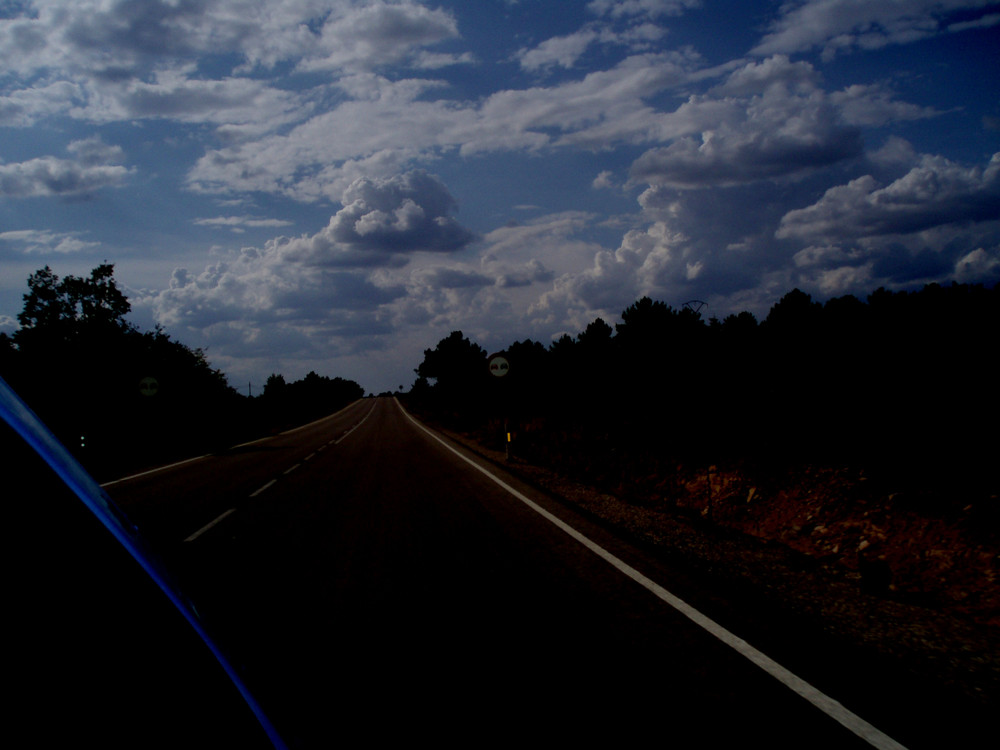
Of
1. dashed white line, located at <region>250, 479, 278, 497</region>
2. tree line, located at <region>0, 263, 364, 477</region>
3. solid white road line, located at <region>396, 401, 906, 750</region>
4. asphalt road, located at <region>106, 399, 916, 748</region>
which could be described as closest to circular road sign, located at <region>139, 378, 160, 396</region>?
tree line, located at <region>0, 263, 364, 477</region>

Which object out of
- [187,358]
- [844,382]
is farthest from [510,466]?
[187,358]

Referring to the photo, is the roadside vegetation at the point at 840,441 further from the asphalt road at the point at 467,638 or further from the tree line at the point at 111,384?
the tree line at the point at 111,384

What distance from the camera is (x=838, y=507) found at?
866cm

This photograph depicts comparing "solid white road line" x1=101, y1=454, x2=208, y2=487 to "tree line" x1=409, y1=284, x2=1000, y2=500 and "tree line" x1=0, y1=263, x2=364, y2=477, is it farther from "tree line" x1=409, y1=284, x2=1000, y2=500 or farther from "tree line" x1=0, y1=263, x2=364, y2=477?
"tree line" x1=409, y1=284, x2=1000, y2=500

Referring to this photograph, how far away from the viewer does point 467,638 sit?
4410 millimetres

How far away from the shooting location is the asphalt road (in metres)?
3.15

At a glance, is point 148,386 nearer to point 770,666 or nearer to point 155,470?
point 155,470

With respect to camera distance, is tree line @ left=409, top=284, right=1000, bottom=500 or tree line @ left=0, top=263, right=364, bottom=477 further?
tree line @ left=0, top=263, right=364, bottom=477

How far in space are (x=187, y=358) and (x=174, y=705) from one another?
52.8m

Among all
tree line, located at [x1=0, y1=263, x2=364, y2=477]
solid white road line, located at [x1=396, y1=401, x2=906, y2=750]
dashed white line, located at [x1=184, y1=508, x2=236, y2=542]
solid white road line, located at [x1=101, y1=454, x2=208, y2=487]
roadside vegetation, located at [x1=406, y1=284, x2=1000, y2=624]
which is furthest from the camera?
tree line, located at [x1=0, y1=263, x2=364, y2=477]

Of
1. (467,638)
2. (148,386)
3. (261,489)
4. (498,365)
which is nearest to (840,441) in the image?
(467,638)

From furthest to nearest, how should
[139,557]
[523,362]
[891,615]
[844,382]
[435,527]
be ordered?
[523,362], [844,382], [435,527], [891,615], [139,557]

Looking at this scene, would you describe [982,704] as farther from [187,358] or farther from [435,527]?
[187,358]

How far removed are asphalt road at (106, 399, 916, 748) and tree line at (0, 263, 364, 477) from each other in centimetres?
930
